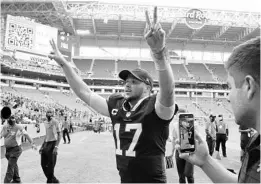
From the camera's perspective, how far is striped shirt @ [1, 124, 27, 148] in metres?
5.95

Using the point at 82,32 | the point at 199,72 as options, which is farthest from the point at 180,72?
the point at 82,32

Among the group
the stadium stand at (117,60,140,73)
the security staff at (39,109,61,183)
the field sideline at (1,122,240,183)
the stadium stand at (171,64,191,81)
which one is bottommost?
the field sideline at (1,122,240,183)

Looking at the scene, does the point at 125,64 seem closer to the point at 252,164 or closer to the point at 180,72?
the point at 180,72

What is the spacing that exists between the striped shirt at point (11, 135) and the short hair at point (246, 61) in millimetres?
5803

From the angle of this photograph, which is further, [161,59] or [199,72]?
[199,72]

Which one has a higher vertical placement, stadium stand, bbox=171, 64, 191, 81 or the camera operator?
stadium stand, bbox=171, 64, 191, 81

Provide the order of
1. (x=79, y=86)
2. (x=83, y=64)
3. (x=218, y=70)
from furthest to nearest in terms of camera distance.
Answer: (x=83, y=64)
(x=218, y=70)
(x=79, y=86)

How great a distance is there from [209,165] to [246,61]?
68cm

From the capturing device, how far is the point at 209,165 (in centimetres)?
153

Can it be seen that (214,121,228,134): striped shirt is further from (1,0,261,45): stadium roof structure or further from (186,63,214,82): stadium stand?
(186,63,214,82): stadium stand

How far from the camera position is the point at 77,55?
59062 millimetres

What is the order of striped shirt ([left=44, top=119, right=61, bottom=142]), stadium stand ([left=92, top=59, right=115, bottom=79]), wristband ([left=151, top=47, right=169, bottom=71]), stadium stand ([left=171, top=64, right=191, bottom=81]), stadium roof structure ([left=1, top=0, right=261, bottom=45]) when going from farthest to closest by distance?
A: stadium stand ([left=92, top=59, right=115, bottom=79]), stadium stand ([left=171, top=64, right=191, bottom=81]), stadium roof structure ([left=1, top=0, right=261, bottom=45]), striped shirt ([left=44, top=119, right=61, bottom=142]), wristband ([left=151, top=47, right=169, bottom=71])

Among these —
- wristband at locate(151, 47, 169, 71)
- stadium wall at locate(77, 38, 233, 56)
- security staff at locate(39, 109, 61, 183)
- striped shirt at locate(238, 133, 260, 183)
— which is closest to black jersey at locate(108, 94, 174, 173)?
wristband at locate(151, 47, 169, 71)

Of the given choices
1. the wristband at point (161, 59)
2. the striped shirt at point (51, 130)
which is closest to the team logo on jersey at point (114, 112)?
the wristband at point (161, 59)
